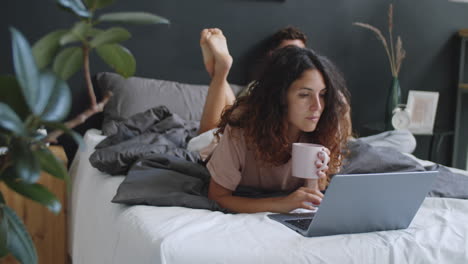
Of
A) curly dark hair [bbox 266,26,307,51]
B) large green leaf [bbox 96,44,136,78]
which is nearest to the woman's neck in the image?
large green leaf [bbox 96,44,136,78]

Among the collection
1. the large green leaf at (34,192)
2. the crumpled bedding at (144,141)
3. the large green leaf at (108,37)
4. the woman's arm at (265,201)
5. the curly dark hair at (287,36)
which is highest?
the large green leaf at (108,37)

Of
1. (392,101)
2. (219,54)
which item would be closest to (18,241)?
(219,54)

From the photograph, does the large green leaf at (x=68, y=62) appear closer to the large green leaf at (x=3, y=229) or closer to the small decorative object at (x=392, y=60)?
the large green leaf at (x=3, y=229)

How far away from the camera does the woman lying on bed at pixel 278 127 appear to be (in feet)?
4.58

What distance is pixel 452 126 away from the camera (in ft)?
11.8

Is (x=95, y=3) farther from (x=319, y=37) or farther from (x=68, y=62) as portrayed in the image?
(x=319, y=37)

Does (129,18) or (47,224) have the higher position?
(129,18)

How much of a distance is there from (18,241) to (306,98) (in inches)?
38.5

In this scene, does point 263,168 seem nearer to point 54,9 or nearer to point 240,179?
point 240,179

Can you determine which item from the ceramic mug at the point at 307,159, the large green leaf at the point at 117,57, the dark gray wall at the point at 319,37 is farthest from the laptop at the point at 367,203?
the dark gray wall at the point at 319,37

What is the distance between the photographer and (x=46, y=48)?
21.3 inches

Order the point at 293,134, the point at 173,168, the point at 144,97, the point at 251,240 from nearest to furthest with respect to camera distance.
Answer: the point at 251,240 → the point at 293,134 → the point at 173,168 → the point at 144,97

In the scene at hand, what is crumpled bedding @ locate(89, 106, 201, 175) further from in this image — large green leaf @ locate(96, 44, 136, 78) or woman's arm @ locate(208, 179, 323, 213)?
large green leaf @ locate(96, 44, 136, 78)

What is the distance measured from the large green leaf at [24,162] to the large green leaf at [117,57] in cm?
14
